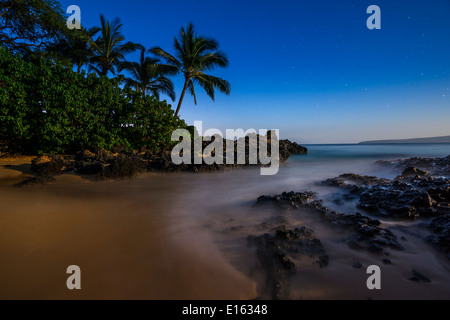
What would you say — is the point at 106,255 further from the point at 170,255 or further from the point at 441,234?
the point at 441,234

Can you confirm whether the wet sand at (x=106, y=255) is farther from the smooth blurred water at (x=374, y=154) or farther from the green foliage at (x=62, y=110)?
the smooth blurred water at (x=374, y=154)

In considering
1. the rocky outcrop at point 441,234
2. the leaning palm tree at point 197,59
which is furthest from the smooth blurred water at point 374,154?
the rocky outcrop at point 441,234

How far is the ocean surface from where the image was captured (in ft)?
5.17

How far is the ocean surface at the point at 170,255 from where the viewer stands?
62.0 inches

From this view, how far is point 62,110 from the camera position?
820cm

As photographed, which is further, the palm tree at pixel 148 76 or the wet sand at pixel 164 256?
the palm tree at pixel 148 76

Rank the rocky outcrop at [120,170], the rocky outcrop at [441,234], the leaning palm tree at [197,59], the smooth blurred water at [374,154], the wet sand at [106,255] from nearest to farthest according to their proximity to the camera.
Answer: the wet sand at [106,255], the rocky outcrop at [441,234], the rocky outcrop at [120,170], the leaning palm tree at [197,59], the smooth blurred water at [374,154]

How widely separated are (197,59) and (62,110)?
9649 mm

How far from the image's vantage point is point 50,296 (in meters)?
1.46

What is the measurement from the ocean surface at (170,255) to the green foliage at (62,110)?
5.95 m

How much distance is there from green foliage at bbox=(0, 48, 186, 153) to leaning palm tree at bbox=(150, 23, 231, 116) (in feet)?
18.4

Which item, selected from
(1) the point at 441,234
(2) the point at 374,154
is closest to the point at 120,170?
(1) the point at 441,234

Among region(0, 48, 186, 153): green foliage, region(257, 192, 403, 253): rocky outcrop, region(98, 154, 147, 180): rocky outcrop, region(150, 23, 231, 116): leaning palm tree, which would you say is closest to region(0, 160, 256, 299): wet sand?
region(257, 192, 403, 253): rocky outcrop
